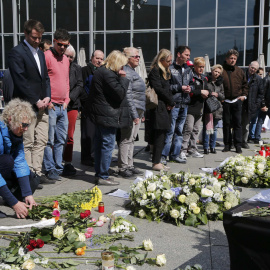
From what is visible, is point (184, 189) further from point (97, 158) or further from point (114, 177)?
point (114, 177)

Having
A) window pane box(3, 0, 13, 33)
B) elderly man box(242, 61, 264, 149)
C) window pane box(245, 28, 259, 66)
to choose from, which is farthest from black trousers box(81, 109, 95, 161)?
window pane box(3, 0, 13, 33)

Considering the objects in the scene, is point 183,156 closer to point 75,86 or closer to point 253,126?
point 75,86

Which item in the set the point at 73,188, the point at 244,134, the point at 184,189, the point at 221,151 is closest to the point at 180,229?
the point at 184,189

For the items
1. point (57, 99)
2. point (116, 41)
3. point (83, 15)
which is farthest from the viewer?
point (83, 15)

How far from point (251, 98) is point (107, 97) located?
194 inches

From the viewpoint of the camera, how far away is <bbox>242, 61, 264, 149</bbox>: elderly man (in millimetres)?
9203

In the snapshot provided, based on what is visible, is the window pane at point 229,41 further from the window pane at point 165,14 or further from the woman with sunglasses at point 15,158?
the woman with sunglasses at point 15,158

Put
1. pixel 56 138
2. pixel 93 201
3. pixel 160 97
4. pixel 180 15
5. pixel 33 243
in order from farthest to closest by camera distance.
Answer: pixel 180 15
pixel 160 97
pixel 56 138
pixel 93 201
pixel 33 243

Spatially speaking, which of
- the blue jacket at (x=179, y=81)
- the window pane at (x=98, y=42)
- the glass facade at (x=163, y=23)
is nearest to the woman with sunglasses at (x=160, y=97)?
the blue jacket at (x=179, y=81)

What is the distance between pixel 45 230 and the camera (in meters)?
3.49

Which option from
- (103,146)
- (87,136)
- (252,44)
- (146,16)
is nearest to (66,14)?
(146,16)

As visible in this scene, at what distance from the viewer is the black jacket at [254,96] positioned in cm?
920

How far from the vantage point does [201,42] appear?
65.4ft

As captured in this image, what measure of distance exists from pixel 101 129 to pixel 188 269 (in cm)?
303
